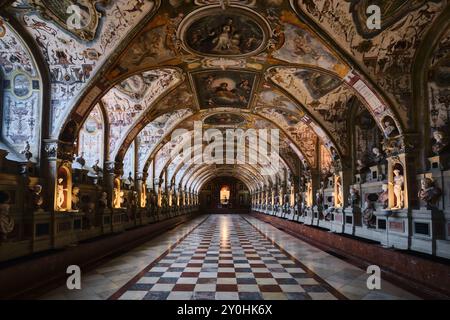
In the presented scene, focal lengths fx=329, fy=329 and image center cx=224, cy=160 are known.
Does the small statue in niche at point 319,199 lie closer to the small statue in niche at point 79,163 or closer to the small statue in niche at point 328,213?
the small statue in niche at point 328,213

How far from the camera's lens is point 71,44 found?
9.16 metres

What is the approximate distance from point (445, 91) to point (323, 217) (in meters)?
9.79

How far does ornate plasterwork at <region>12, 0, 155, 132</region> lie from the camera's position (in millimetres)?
8156

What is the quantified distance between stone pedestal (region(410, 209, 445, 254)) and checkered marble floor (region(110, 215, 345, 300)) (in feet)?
9.93

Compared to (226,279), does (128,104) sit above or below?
above

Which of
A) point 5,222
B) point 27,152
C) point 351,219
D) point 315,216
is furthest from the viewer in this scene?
point 315,216

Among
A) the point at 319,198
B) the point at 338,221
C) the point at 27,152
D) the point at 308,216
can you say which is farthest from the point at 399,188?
the point at 27,152

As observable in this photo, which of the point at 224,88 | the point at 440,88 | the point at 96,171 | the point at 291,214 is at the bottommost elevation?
the point at 291,214

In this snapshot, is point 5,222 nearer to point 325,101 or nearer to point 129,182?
point 129,182

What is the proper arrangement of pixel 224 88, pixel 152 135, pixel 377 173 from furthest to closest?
pixel 152 135 → pixel 224 88 → pixel 377 173

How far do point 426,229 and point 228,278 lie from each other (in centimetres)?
529

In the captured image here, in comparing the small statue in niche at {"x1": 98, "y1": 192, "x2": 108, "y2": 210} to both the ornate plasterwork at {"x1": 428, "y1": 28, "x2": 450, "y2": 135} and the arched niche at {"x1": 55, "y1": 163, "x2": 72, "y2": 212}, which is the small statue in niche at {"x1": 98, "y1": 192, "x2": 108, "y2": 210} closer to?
the arched niche at {"x1": 55, "y1": 163, "x2": 72, "y2": 212}

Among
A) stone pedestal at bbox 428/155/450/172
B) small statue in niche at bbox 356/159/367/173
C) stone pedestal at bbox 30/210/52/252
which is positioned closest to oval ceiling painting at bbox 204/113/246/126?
small statue in niche at bbox 356/159/367/173
